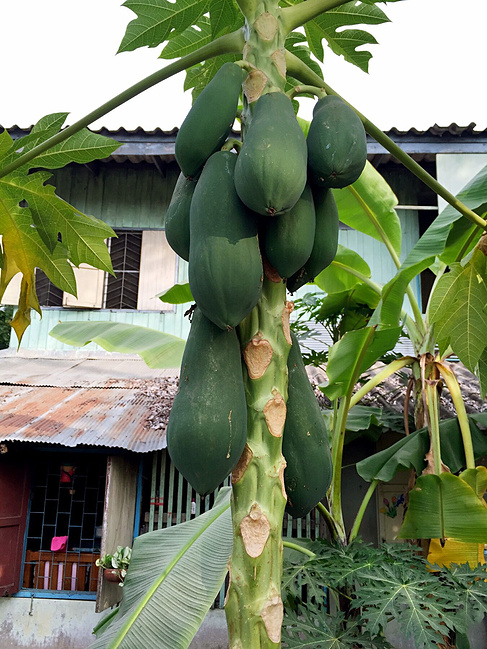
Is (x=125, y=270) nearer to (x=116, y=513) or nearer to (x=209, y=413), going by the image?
(x=116, y=513)

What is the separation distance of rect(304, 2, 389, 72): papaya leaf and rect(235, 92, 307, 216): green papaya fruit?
72cm

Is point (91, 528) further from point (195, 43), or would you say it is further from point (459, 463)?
point (195, 43)

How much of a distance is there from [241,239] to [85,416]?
16.0 ft

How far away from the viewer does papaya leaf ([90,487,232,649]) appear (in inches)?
70.4

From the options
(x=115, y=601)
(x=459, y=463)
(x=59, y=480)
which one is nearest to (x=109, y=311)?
(x=59, y=480)

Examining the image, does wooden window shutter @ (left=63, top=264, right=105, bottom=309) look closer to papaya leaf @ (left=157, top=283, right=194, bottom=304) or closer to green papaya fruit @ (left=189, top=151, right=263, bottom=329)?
papaya leaf @ (left=157, top=283, right=194, bottom=304)

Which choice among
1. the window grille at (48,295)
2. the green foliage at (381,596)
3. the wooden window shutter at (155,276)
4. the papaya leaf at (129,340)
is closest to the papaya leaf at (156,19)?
the green foliage at (381,596)

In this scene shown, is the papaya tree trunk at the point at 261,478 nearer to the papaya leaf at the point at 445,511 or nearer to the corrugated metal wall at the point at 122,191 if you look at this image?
the papaya leaf at the point at 445,511

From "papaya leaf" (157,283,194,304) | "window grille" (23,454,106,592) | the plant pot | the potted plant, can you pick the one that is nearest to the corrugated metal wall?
"window grille" (23,454,106,592)

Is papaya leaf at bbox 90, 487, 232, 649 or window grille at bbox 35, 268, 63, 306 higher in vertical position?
window grille at bbox 35, 268, 63, 306

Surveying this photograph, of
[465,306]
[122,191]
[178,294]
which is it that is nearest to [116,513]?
[178,294]

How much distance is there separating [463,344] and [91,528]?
5.73 meters

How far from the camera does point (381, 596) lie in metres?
2.32

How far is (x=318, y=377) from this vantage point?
19.0ft
